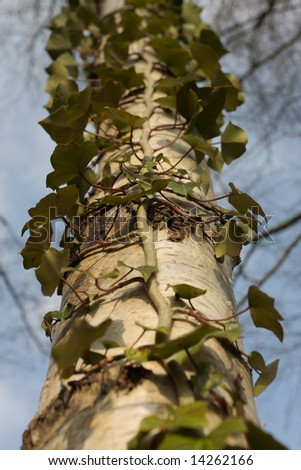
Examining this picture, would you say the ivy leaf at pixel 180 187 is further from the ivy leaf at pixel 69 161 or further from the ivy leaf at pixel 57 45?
the ivy leaf at pixel 57 45

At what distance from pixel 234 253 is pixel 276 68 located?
7.79ft

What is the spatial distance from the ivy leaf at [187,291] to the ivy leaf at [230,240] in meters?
0.25

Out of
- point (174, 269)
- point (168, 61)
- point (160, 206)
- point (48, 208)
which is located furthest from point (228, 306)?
point (168, 61)

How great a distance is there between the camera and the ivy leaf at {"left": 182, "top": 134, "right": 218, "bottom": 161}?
118cm

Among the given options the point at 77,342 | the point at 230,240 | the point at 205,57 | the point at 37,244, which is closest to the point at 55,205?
the point at 37,244

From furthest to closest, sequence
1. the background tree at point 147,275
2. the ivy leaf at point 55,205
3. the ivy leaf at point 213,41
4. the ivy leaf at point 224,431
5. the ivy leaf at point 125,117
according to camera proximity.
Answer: the ivy leaf at point 213,41 < the ivy leaf at point 125,117 < the ivy leaf at point 55,205 < the background tree at point 147,275 < the ivy leaf at point 224,431

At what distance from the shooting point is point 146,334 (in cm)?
75

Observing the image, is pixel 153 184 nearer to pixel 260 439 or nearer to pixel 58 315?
pixel 58 315

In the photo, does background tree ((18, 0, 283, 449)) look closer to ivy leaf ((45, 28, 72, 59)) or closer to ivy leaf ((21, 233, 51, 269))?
ivy leaf ((21, 233, 51, 269))

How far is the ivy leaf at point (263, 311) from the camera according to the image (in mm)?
861

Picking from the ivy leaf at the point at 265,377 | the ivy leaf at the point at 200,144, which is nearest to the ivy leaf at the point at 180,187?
the ivy leaf at the point at 200,144

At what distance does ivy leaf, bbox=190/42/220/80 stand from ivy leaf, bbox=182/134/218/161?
37 centimetres

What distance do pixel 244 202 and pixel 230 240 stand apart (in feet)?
0.26

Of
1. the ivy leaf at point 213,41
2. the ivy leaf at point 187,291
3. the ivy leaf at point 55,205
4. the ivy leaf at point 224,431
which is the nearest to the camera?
the ivy leaf at point 224,431
